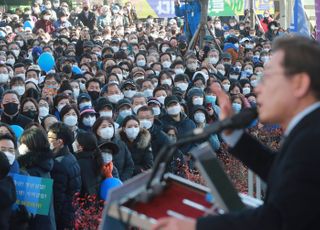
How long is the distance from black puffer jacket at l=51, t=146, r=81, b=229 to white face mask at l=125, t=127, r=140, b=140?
1.74 m

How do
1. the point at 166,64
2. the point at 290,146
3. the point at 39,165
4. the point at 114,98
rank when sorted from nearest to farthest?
the point at 290,146, the point at 39,165, the point at 114,98, the point at 166,64

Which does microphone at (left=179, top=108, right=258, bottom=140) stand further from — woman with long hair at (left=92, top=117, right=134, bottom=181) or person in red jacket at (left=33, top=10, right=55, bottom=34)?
person in red jacket at (left=33, top=10, right=55, bottom=34)

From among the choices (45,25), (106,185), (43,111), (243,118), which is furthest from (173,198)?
(45,25)

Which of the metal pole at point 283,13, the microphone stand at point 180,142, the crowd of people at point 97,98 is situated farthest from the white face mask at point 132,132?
the metal pole at point 283,13

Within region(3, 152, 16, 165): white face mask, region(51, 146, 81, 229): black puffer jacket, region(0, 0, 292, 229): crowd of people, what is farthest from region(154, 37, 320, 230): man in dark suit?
region(51, 146, 81, 229): black puffer jacket

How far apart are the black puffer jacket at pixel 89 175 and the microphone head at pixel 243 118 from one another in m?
4.19

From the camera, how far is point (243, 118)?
2.46 meters

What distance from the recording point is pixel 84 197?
6480 mm

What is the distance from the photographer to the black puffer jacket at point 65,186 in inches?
248

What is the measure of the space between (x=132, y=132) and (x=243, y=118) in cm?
571

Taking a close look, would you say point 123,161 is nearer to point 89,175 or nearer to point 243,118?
point 89,175

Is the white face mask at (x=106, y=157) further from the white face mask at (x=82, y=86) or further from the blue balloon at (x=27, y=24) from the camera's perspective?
the blue balloon at (x=27, y=24)

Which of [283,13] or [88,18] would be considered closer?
[88,18]

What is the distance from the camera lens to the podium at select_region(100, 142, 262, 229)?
7.66 ft
